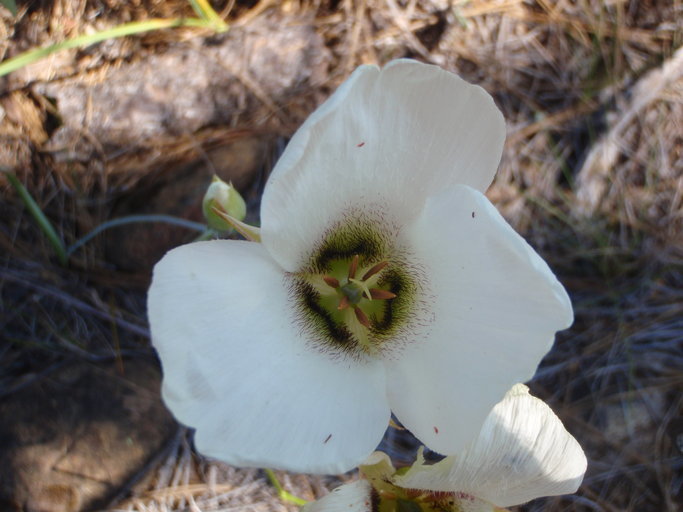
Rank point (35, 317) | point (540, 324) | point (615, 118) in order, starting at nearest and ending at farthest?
1. point (540, 324)
2. point (35, 317)
3. point (615, 118)

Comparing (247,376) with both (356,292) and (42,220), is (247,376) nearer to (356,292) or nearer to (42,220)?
(356,292)

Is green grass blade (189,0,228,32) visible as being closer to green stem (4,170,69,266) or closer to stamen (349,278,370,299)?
green stem (4,170,69,266)

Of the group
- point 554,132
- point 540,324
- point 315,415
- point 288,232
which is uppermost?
point 288,232

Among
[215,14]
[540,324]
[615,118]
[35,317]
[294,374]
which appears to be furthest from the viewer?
[615,118]

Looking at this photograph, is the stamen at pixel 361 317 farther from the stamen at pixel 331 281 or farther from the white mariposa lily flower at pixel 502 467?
the white mariposa lily flower at pixel 502 467

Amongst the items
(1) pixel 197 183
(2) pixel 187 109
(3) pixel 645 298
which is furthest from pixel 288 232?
(3) pixel 645 298

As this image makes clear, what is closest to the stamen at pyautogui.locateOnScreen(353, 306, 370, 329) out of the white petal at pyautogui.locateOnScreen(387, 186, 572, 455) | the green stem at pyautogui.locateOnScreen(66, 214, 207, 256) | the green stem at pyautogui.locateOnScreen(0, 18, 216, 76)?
the white petal at pyautogui.locateOnScreen(387, 186, 572, 455)

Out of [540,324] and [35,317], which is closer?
[540,324]

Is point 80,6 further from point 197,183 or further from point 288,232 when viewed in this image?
point 288,232
